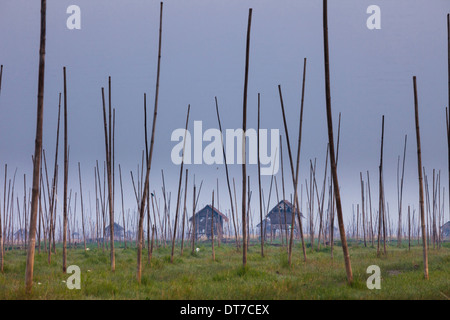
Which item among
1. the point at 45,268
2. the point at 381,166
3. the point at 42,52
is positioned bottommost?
the point at 45,268

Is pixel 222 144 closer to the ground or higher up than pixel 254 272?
higher up

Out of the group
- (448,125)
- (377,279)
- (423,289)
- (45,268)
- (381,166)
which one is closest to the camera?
(423,289)

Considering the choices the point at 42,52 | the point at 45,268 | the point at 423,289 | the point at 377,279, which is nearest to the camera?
the point at 42,52

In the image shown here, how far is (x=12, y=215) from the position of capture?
28.8 meters

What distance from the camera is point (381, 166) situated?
1786cm

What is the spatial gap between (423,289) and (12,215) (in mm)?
26665
